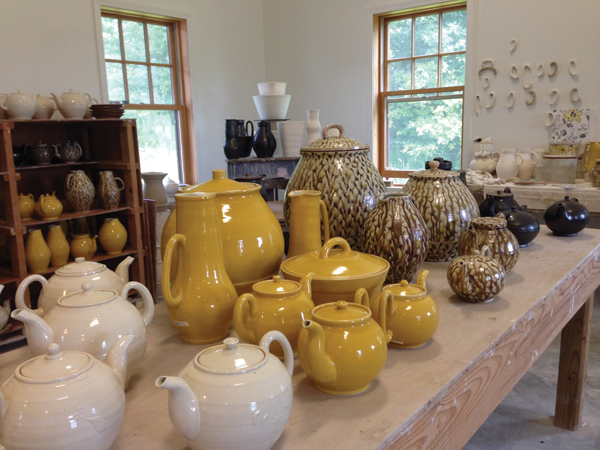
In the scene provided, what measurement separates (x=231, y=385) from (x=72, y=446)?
176 millimetres

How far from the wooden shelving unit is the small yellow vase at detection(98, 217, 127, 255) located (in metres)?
0.05

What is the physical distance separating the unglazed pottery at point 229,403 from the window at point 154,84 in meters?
4.50

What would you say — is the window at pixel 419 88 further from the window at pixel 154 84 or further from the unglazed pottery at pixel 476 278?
the unglazed pottery at pixel 476 278

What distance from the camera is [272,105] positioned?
4.45 metres

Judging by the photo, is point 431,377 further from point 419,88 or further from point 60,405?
point 419,88

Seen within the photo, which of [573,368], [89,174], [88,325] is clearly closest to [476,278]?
[88,325]

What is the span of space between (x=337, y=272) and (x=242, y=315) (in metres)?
0.20

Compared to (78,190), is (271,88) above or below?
above

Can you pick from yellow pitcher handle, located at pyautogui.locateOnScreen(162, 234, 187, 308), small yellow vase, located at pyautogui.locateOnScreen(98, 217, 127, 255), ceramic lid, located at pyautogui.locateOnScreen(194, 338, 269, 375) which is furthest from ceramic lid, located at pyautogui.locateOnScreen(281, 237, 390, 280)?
small yellow vase, located at pyautogui.locateOnScreen(98, 217, 127, 255)

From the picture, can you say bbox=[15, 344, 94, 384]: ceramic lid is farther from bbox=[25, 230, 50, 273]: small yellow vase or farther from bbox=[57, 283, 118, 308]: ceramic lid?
bbox=[25, 230, 50, 273]: small yellow vase

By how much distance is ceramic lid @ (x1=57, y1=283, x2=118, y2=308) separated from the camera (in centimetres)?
71

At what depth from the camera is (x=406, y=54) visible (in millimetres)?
5102

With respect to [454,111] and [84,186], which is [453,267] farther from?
[454,111]

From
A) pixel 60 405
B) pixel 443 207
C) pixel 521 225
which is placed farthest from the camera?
pixel 521 225
